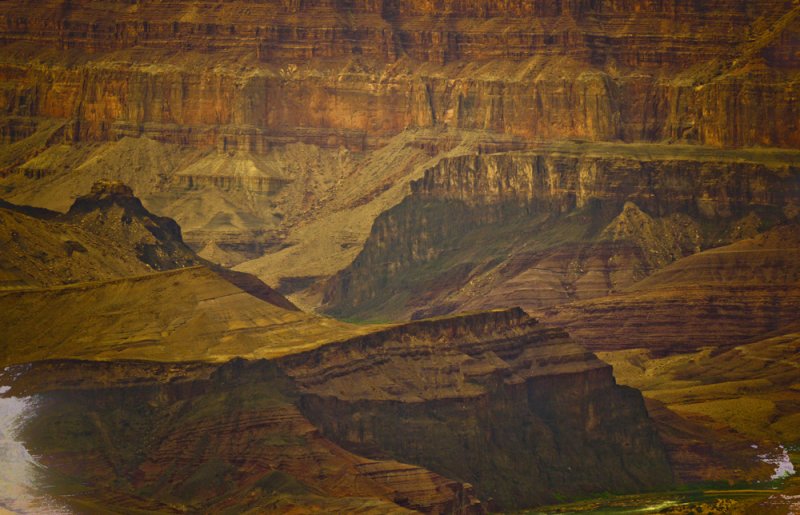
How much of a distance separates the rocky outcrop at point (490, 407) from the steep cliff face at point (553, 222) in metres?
40.4

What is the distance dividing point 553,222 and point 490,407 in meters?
61.2

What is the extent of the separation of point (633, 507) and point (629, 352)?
4209cm

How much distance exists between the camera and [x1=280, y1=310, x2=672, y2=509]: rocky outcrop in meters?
123

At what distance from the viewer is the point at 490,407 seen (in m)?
128

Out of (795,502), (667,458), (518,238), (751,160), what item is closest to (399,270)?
(518,238)

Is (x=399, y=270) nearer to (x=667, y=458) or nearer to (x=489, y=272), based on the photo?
(x=489, y=272)

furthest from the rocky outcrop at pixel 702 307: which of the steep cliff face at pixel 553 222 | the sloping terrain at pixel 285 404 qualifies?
the sloping terrain at pixel 285 404

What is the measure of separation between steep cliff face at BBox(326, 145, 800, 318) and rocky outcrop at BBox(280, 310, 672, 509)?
40423 millimetres

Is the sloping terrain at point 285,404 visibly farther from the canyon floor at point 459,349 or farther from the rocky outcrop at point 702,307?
the rocky outcrop at point 702,307

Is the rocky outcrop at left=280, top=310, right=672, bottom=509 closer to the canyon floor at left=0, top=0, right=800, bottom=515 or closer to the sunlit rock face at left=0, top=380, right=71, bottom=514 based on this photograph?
the canyon floor at left=0, top=0, right=800, bottom=515

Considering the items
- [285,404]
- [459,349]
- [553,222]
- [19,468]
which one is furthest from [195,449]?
[553,222]

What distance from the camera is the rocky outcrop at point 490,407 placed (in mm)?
123062

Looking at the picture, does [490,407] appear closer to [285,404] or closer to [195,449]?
[285,404]

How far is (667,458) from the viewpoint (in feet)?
441
